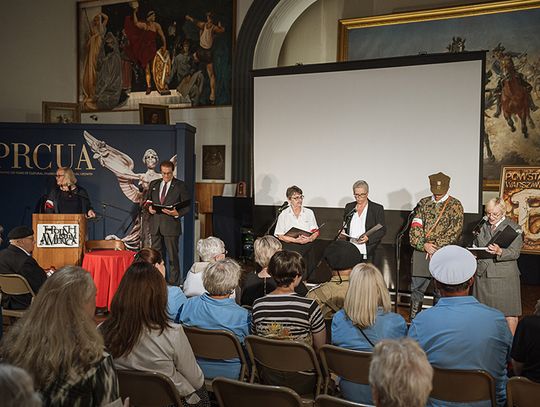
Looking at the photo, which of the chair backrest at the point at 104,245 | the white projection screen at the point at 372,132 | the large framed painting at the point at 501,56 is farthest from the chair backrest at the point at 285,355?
the large framed painting at the point at 501,56

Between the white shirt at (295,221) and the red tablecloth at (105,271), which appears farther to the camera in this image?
the white shirt at (295,221)

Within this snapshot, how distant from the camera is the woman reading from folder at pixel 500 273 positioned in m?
5.48

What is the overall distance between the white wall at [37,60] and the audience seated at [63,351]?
9884mm

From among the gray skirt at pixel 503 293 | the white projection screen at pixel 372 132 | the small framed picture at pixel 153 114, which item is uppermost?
the small framed picture at pixel 153 114

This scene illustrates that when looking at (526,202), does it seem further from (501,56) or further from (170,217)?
(170,217)

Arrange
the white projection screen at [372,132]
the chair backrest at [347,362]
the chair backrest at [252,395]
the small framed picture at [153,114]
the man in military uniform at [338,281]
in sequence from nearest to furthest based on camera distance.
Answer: the chair backrest at [252,395] < the chair backrest at [347,362] < the man in military uniform at [338,281] < the white projection screen at [372,132] < the small framed picture at [153,114]

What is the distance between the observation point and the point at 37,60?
1268 cm

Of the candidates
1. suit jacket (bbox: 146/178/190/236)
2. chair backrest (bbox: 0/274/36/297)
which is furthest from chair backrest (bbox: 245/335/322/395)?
suit jacket (bbox: 146/178/190/236)

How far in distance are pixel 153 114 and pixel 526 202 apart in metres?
6.80

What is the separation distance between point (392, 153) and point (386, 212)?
82 centimetres

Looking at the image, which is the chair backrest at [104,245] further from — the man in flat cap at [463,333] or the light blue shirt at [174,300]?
the man in flat cap at [463,333]

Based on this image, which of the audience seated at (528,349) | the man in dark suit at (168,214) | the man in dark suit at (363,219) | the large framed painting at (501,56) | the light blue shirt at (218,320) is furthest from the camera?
the large framed painting at (501,56)

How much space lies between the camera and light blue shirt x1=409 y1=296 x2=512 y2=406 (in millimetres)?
2857

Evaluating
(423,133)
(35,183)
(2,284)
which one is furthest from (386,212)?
(35,183)
